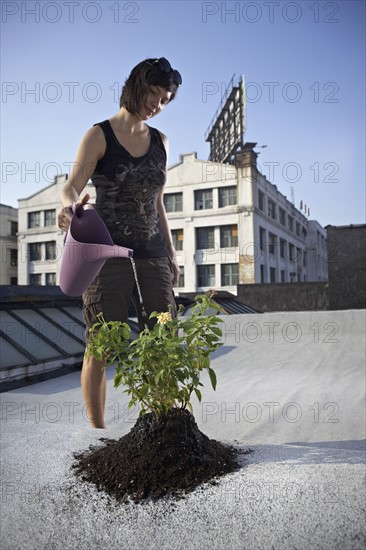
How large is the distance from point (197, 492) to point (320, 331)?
6341mm

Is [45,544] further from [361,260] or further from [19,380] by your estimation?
[361,260]

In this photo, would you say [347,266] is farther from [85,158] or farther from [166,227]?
[85,158]

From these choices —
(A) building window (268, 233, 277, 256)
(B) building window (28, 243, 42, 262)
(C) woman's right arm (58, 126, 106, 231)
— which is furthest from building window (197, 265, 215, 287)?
(C) woman's right arm (58, 126, 106, 231)

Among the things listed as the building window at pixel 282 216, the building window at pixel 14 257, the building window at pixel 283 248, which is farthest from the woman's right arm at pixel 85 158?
the building window at pixel 14 257

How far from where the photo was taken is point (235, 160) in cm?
2847

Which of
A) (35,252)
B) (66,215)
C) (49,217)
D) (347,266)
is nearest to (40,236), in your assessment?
(35,252)

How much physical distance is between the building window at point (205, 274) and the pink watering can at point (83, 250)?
27.4 m

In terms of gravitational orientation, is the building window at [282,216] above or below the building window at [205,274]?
above

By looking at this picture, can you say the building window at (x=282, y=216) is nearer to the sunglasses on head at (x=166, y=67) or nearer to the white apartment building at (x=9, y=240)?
the white apartment building at (x=9, y=240)

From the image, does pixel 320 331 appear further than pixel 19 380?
Yes

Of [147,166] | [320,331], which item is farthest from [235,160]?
[147,166]

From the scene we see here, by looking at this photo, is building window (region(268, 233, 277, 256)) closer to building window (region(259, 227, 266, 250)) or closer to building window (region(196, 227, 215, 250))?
building window (region(259, 227, 266, 250))

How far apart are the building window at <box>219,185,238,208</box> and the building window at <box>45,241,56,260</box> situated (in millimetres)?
14396

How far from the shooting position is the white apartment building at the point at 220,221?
27.9 metres
